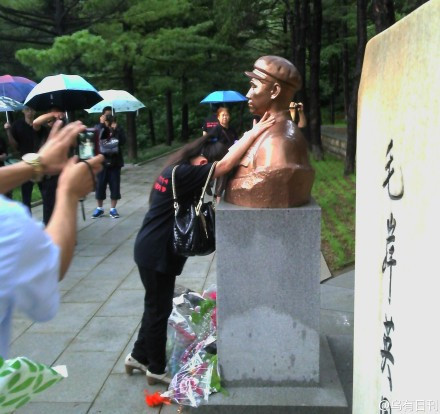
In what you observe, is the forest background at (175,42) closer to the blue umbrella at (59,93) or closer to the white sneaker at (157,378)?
the blue umbrella at (59,93)

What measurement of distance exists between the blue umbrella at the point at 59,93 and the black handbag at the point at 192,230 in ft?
14.6

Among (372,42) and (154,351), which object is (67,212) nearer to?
(372,42)

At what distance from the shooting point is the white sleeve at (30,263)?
1207 mm

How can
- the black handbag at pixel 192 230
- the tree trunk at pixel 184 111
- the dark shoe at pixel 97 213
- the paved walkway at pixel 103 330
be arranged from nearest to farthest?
1. the black handbag at pixel 192 230
2. the paved walkway at pixel 103 330
3. the dark shoe at pixel 97 213
4. the tree trunk at pixel 184 111

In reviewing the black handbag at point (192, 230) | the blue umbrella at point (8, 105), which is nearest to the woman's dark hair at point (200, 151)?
the black handbag at point (192, 230)

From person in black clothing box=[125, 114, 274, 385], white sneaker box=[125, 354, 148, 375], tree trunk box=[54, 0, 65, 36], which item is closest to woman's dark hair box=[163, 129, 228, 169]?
person in black clothing box=[125, 114, 274, 385]

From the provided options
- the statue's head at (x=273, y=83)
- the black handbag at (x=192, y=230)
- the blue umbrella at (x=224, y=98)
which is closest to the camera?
the black handbag at (x=192, y=230)

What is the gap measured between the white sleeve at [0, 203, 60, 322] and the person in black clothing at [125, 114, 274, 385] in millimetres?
1755

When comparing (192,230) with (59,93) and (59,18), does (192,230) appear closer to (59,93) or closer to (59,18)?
(59,93)

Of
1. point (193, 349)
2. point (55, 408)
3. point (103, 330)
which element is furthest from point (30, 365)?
point (103, 330)

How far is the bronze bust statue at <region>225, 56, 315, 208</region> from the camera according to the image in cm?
293

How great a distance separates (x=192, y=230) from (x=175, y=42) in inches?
539

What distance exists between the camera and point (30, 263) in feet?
4.09

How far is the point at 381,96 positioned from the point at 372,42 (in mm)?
299
